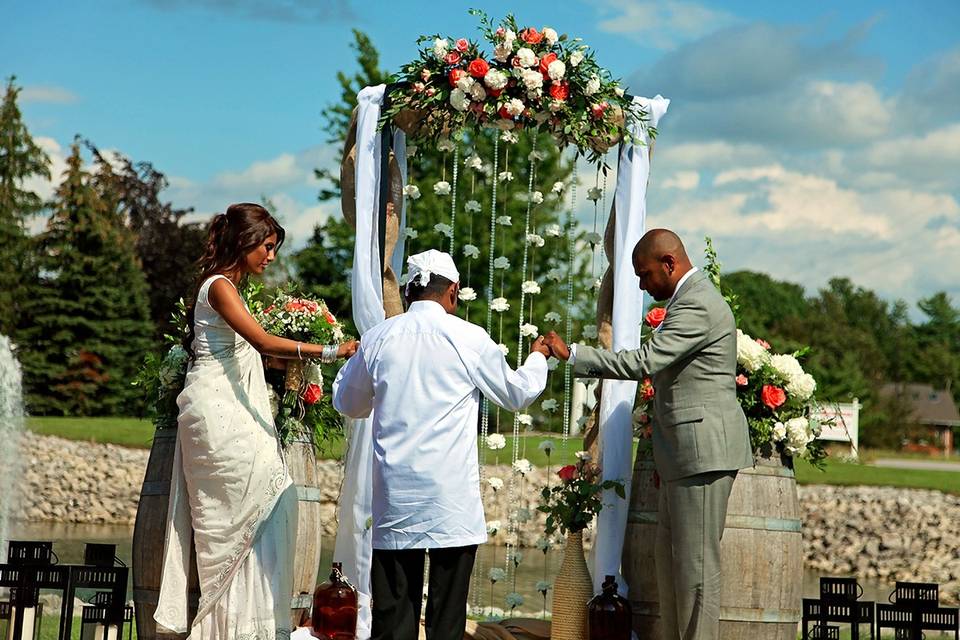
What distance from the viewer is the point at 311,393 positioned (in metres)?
5.79

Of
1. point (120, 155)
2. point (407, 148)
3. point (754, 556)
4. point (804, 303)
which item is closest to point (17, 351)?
point (120, 155)

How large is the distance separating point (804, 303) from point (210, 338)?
74.1 meters

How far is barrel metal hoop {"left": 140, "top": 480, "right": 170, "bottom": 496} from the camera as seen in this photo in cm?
542

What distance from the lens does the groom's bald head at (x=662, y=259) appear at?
5.20 m

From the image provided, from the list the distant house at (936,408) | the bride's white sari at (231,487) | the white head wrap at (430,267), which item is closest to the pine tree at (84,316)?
the bride's white sari at (231,487)

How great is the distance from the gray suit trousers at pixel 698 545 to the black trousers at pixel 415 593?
1203mm

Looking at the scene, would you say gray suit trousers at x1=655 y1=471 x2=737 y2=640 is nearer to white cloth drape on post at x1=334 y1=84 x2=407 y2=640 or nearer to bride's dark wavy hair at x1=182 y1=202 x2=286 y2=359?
white cloth drape on post at x1=334 y1=84 x2=407 y2=640

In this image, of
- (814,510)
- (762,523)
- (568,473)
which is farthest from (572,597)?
(814,510)

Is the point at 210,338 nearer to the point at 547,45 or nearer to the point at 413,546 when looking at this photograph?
the point at 413,546

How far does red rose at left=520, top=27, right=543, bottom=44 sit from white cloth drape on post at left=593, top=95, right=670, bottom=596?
0.64m

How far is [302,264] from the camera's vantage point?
25.9 m

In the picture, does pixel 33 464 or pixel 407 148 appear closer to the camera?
pixel 407 148

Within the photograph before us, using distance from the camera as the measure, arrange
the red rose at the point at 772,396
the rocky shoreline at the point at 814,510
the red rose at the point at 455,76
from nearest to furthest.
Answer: the red rose at the point at 772,396 < the red rose at the point at 455,76 < the rocky shoreline at the point at 814,510

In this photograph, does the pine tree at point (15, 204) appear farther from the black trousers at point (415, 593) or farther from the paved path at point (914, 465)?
the black trousers at point (415, 593)
